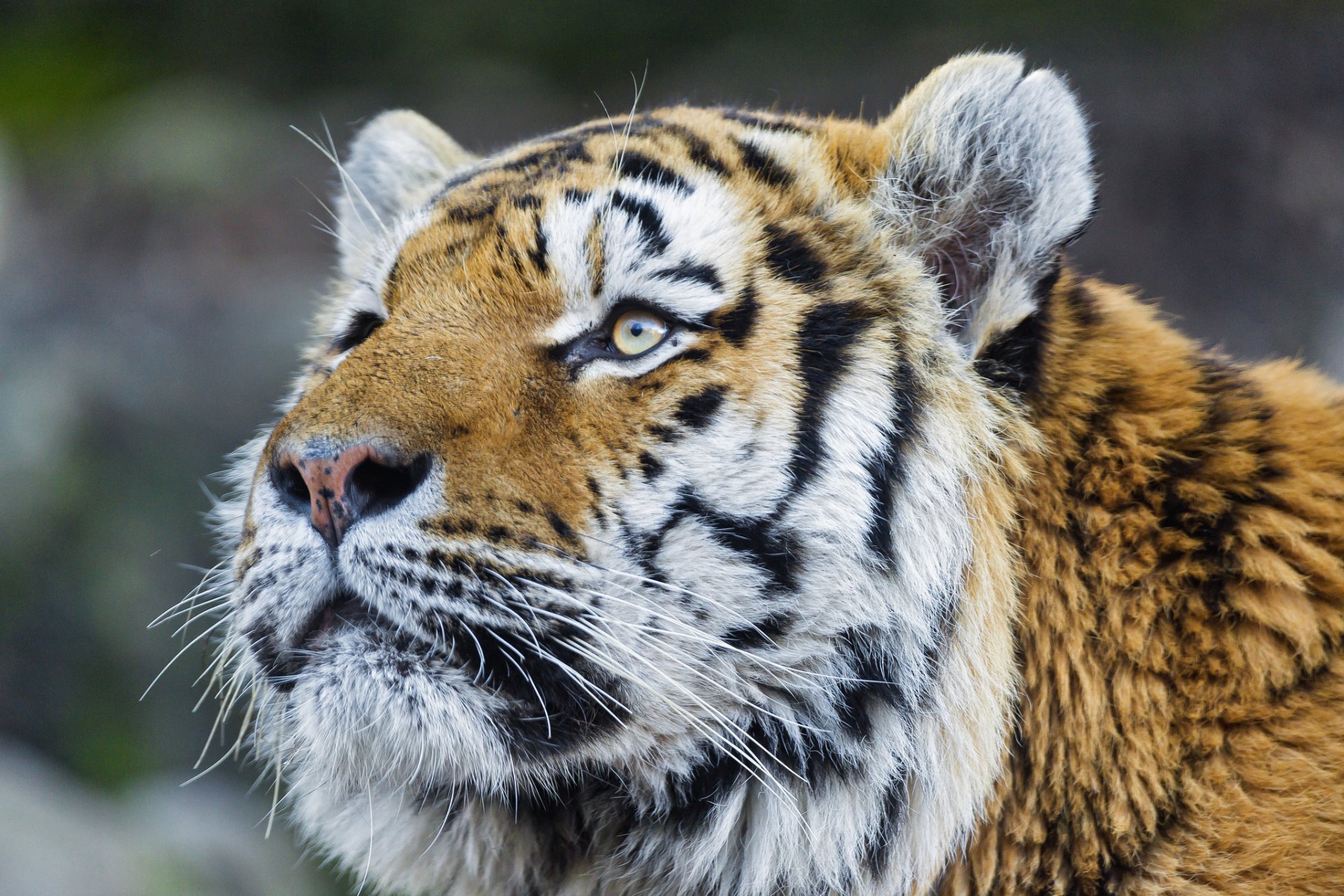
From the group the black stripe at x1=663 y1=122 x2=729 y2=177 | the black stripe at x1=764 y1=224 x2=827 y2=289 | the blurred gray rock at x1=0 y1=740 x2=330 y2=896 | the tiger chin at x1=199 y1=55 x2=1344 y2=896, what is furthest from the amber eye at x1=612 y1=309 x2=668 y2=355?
the blurred gray rock at x1=0 y1=740 x2=330 y2=896

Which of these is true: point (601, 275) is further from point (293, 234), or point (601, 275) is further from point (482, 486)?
point (293, 234)

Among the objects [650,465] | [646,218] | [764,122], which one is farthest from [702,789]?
[764,122]

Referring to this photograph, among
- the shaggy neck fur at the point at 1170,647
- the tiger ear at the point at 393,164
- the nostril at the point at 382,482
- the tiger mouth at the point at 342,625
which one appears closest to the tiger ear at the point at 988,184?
the shaggy neck fur at the point at 1170,647

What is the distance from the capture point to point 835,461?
6.26 feet

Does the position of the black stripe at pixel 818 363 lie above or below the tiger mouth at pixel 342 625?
above

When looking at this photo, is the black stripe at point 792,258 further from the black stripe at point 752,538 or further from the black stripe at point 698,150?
the black stripe at point 752,538

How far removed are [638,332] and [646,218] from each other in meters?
0.22

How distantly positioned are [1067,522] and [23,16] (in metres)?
11.9

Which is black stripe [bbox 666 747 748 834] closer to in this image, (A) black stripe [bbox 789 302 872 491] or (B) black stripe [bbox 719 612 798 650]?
(B) black stripe [bbox 719 612 798 650]

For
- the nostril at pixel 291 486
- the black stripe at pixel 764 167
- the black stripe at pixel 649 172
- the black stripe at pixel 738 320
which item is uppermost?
the black stripe at pixel 764 167

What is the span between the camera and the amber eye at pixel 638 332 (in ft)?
6.53

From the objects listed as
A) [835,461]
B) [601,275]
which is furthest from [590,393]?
[835,461]

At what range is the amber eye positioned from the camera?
1989 millimetres

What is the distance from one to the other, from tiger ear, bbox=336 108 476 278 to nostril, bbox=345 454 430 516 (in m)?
1.31
